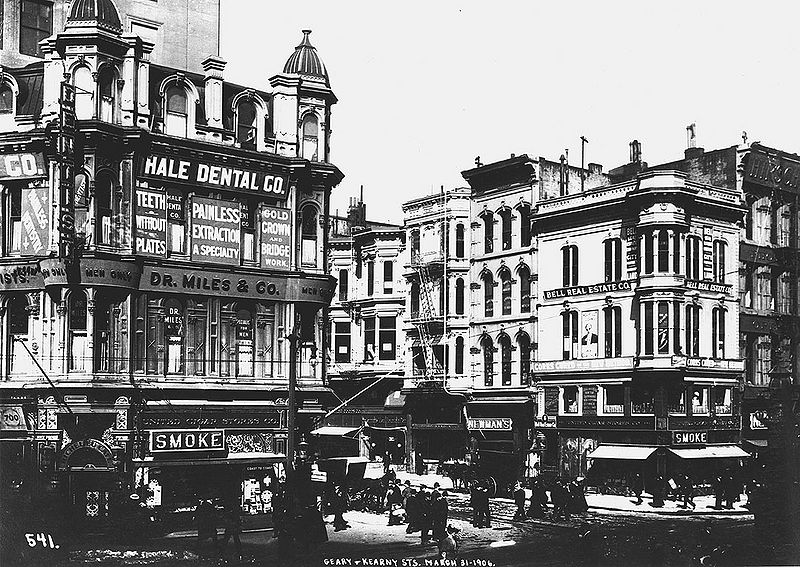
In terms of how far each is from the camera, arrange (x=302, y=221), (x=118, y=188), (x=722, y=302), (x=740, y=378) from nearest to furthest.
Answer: (x=118, y=188), (x=302, y=221), (x=740, y=378), (x=722, y=302)

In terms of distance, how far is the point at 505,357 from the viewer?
3419 centimetres

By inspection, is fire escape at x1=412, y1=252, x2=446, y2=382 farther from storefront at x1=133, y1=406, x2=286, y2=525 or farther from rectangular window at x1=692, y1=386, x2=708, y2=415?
rectangular window at x1=692, y1=386, x2=708, y2=415

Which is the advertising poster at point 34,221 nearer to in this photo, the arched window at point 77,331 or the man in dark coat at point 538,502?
the arched window at point 77,331

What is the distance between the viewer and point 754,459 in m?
27.1

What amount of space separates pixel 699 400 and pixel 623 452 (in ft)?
12.2

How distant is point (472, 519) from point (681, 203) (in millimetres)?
16243

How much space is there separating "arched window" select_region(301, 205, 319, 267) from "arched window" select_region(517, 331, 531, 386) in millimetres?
11684

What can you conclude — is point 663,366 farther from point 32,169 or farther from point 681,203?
point 32,169

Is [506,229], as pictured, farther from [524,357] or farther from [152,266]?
[152,266]

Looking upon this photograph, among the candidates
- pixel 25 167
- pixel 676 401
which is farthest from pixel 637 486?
pixel 25 167

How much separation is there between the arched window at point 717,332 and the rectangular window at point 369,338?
10526mm

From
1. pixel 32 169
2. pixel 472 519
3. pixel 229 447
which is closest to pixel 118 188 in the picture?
pixel 32 169

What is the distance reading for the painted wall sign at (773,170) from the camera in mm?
23659

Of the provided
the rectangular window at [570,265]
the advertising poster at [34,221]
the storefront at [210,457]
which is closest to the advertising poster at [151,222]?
the advertising poster at [34,221]
